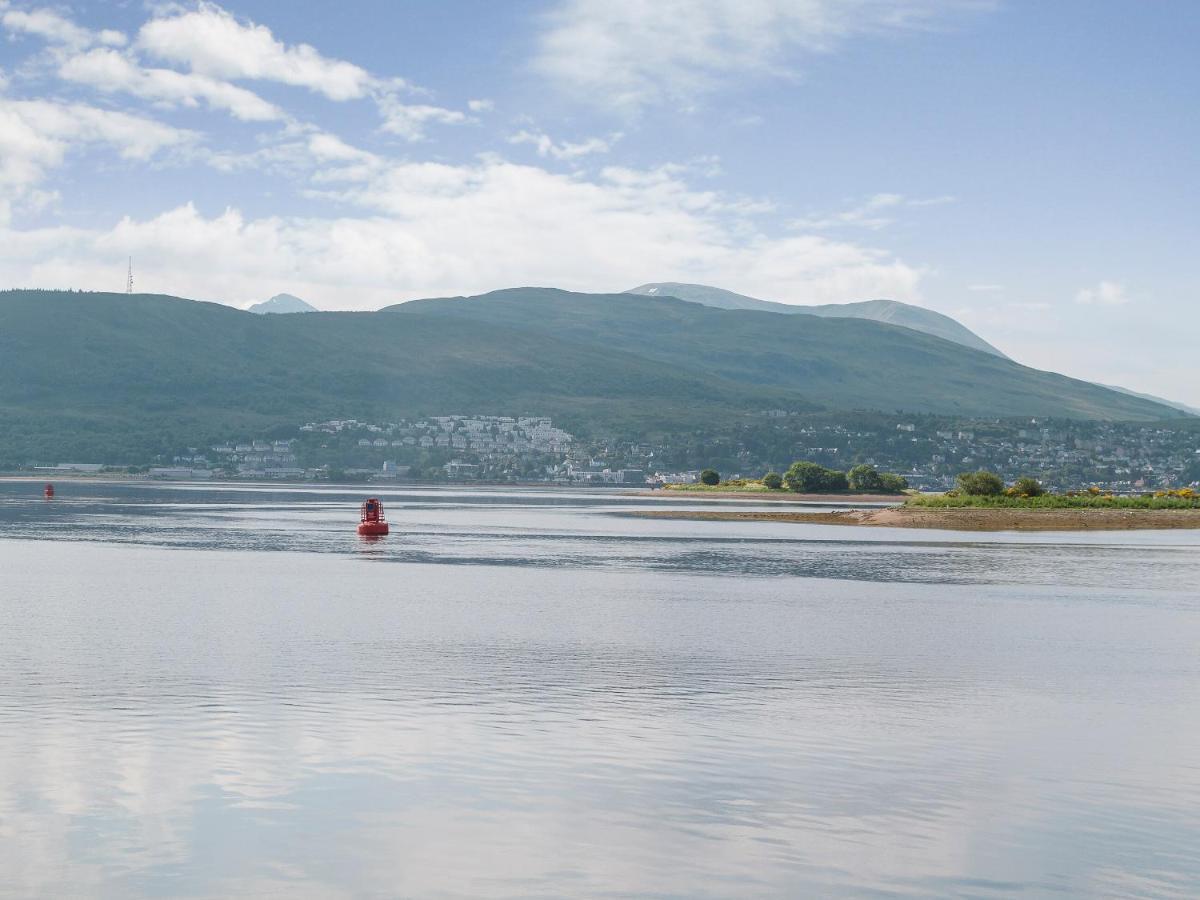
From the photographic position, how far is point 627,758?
2041 centimetres

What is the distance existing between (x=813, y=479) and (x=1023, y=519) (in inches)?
2485

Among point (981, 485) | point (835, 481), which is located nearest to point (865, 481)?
point (835, 481)

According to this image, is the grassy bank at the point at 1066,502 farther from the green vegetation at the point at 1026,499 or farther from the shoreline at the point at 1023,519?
the shoreline at the point at 1023,519

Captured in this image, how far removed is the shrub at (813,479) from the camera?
16825 cm

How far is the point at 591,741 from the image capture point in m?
21.7

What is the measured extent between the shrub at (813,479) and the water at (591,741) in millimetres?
118220

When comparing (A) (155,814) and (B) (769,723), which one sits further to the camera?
(B) (769,723)

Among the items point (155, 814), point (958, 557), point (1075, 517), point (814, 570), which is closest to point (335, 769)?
point (155, 814)

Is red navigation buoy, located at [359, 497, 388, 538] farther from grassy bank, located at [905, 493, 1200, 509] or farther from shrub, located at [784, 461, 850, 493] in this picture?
shrub, located at [784, 461, 850, 493]

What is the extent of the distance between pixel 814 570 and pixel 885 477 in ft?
363

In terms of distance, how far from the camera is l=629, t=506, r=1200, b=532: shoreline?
105062 mm

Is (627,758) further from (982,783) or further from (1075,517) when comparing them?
(1075,517)

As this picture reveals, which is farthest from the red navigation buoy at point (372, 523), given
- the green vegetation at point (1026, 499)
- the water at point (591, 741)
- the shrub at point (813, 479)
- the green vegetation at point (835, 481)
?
the green vegetation at point (835, 481)

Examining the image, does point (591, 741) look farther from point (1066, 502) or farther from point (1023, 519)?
point (1066, 502)
